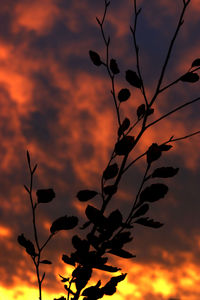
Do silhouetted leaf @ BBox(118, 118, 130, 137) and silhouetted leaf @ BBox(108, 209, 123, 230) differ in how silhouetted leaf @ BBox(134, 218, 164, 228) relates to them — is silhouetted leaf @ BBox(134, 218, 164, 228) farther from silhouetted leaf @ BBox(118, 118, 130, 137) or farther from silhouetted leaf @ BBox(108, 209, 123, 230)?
silhouetted leaf @ BBox(118, 118, 130, 137)

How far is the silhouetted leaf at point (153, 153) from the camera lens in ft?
9.97

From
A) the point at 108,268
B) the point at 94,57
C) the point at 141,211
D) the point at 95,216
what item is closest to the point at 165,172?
the point at 141,211

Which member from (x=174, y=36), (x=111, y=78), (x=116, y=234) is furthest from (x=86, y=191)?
(x=174, y=36)

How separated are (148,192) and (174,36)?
1.12m

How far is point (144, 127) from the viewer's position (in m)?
3.04

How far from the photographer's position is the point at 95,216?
2.79 meters

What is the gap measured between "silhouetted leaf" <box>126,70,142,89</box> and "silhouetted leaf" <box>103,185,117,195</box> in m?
0.93

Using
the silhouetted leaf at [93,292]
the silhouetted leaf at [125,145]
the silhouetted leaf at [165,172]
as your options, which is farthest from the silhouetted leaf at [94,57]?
the silhouetted leaf at [93,292]

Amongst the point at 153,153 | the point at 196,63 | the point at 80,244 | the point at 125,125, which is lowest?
the point at 80,244

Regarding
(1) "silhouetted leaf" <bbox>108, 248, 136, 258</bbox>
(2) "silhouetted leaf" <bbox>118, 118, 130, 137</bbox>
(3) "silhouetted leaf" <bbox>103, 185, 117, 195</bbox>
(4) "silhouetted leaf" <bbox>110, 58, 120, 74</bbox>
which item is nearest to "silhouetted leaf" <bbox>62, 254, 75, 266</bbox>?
(1) "silhouetted leaf" <bbox>108, 248, 136, 258</bbox>

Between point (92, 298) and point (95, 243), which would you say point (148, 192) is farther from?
point (92, 298)

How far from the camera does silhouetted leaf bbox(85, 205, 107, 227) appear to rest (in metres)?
2.79

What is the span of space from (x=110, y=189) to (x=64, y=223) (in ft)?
1.36

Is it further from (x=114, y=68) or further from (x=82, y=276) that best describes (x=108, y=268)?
(x=114, y=68)
